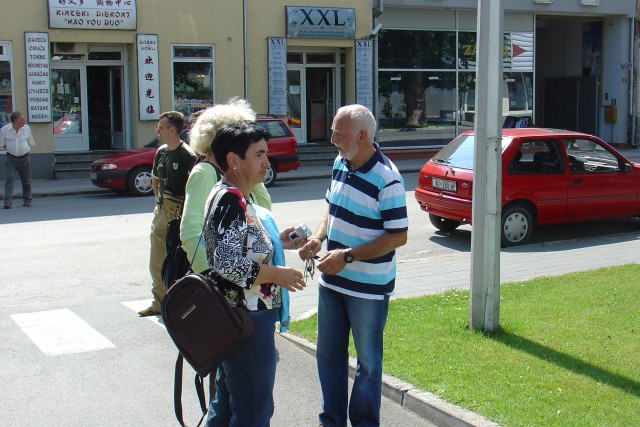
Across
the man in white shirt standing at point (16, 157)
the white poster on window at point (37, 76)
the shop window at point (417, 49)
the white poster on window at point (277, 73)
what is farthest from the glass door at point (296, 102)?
the man in white shirt standing at point (16, 157)

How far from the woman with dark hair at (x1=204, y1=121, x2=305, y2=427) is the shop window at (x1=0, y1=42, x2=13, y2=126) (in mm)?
18425

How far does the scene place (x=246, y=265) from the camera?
3.79 meters

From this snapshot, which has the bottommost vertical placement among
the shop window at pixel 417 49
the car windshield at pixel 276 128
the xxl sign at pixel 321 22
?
the car windshield at pixel 276 128

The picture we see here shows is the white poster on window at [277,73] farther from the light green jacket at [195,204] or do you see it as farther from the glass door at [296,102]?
the light green jacket at [195,204]

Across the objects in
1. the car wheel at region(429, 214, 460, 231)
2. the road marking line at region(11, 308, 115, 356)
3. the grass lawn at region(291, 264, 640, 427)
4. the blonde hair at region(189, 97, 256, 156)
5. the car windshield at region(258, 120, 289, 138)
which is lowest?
the road marking line at region(11, 308, 115, 356)

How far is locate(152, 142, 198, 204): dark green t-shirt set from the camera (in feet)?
23.1

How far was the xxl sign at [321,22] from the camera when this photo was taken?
24109 mm

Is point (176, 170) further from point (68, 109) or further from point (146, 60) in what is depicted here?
point (68, 109)

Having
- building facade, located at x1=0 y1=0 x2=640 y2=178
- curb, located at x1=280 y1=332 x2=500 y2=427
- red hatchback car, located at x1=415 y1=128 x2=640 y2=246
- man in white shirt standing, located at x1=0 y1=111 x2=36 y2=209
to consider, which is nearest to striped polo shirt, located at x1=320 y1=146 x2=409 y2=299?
curb, located at x1=280 y1=332 x2=500 y2=427

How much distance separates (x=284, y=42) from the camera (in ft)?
79.2

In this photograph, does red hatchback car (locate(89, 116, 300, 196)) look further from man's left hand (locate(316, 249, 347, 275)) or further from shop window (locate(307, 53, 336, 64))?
man's left hand (locate(316, 249, 347, 275))

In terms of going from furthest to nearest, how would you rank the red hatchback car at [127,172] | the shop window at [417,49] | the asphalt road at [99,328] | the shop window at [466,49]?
the shop window at [466,49] < the shop window at [417,49] < the red hatchback car at [127,172] < the asphalt road at [99,328]

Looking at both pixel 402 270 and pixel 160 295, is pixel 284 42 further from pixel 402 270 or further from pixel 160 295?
pixel 160 295

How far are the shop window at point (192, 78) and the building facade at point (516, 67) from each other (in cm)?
535
